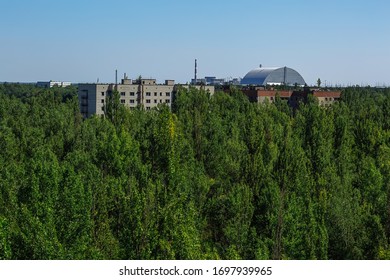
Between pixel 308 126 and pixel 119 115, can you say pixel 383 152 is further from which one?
pixel 119 115

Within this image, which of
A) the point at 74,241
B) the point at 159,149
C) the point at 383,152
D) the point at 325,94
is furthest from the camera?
the point at 325,94

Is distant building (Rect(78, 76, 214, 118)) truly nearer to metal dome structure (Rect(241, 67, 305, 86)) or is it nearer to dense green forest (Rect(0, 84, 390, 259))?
dense green forest (Rect(0, 84, 390, 259))

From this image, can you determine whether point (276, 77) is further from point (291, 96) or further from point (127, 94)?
point (127, 94)

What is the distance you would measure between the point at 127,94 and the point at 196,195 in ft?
128

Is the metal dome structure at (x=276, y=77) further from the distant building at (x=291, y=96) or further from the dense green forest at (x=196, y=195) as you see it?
the dense green forest at (x=196, y=195)

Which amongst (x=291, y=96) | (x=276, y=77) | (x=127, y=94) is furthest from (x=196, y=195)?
(x=276, y=77)

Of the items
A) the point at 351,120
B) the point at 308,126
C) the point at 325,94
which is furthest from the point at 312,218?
the point at 325,94

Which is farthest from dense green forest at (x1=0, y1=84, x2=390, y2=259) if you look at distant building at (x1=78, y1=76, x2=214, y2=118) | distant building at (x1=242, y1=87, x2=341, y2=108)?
distant building at (x1=242, y1=87, x2=341, y2=108)

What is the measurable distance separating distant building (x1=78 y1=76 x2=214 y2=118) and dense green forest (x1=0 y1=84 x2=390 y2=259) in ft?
82.7

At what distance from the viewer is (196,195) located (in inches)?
761

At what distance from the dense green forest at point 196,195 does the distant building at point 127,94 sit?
82.7 feet

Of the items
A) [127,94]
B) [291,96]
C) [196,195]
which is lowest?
[196,195]

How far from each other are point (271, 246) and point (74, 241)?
5.72 metres
